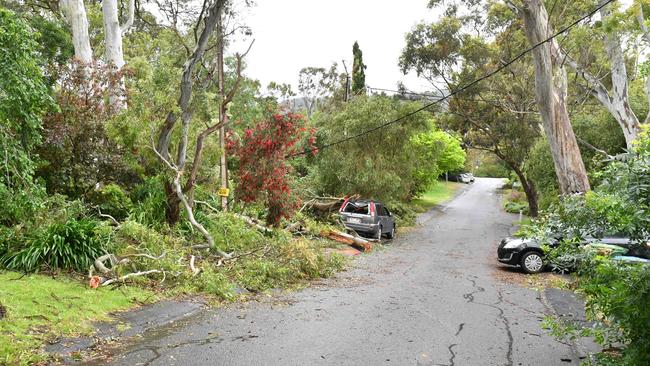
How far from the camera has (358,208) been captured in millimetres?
21578

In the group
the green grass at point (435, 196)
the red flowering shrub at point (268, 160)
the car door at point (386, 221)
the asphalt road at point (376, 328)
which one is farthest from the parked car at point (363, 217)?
the green grass at point (435, 196)

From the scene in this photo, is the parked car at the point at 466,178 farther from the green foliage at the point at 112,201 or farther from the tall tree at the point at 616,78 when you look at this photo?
the green foliage at the point at 112,201

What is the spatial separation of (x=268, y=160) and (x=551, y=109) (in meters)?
8.70

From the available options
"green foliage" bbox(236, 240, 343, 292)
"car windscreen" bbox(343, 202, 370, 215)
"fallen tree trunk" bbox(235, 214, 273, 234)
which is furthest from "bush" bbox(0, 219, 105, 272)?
"car windscreen" bbox(343, 202, 370, 215)

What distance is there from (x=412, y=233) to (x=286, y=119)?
1258cm

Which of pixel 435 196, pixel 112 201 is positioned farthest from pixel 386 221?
pixel 435 196

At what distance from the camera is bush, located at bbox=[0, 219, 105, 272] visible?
8.52 meters

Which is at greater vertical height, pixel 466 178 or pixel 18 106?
pixel 18 106

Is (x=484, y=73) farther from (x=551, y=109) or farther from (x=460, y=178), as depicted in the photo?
(x=460, y=178)

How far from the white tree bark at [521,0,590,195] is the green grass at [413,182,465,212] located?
2262cm

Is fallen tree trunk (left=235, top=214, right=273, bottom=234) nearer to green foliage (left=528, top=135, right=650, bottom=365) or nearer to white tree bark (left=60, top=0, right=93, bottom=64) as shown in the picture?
white tree bark (left=60, top=0, right=93, bottom=64)

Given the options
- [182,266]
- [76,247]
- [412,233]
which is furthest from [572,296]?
[412,233]

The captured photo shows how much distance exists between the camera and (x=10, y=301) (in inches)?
272

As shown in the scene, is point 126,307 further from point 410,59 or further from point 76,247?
point 410,59
